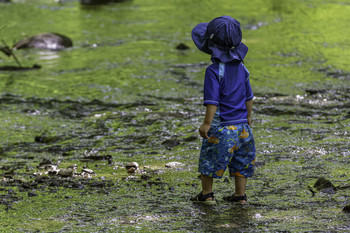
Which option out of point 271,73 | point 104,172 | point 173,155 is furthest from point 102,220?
point 271,73

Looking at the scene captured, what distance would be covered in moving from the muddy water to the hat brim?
1.13 m

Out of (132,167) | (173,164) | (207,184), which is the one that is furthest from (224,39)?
(132,167)

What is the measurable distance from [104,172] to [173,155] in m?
0.83

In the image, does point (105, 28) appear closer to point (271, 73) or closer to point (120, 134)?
point (271, 73)

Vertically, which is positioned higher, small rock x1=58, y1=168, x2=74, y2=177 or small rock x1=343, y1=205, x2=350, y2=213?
small rock x1=343, y1=205, x2=350, y2=213

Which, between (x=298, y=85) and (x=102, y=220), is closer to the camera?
(x=102, y=220)

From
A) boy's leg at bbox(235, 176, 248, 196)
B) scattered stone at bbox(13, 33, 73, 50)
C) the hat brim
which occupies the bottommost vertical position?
scattered stone at bbox(13, 33, 73, 50)

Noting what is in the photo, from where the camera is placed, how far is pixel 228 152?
4285 mm

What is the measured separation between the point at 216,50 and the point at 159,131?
114 inches

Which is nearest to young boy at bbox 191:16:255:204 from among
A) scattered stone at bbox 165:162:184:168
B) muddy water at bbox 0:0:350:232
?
muddy water at bbox 0:0:350:232

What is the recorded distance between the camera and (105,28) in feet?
58.7

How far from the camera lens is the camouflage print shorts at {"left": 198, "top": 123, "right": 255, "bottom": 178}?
14.0 ft

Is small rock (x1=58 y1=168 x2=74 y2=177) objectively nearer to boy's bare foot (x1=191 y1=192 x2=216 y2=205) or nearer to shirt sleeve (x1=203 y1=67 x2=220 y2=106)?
boy's bare foot (x1=191 y1=192 x2=216 y2=205)

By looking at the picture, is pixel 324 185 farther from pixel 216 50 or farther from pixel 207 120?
pixel 216 50
